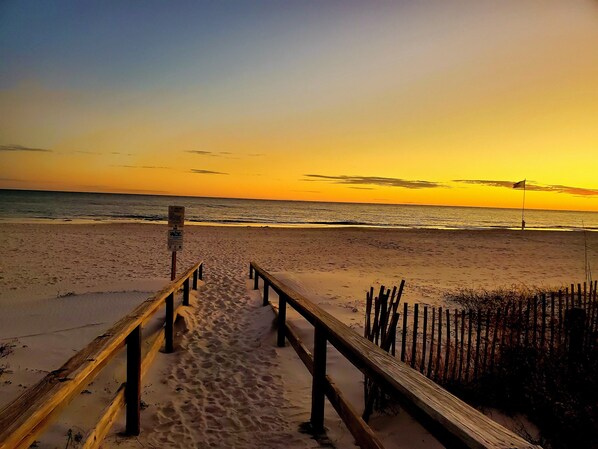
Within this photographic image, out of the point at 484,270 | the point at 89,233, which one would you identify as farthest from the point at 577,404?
the point at 89,233

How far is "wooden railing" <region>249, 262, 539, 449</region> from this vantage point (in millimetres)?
1504

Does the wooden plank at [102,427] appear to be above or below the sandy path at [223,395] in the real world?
above

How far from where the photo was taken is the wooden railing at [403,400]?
4.93 feet

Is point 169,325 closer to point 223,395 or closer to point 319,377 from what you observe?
point 223,395

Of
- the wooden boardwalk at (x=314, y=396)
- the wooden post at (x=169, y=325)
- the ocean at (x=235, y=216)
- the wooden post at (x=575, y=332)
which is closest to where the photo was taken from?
the wooden boardwalk at (x=314, y=396)

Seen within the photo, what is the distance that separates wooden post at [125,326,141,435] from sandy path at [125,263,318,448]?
0.12 meters

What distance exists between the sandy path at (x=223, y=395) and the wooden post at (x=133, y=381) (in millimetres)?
120

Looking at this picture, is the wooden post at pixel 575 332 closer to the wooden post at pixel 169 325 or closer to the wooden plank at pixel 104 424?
the wooden plank at pixel 104 424

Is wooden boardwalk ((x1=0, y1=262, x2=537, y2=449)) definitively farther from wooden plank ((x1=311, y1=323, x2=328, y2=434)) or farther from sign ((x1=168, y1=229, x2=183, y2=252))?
sign ((x1=168, y1=229, x2=183, y2=252))

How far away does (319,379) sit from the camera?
11.8 ft

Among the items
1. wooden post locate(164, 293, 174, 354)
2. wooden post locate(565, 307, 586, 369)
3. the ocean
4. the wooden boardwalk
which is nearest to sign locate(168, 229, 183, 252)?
wooden post locate(164, 293, 174, 354)

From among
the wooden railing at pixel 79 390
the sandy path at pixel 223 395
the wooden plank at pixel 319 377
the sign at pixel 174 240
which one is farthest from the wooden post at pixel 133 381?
the sign at pixel 174 240

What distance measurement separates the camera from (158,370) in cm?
506

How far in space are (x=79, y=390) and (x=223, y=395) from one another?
2186 mm
